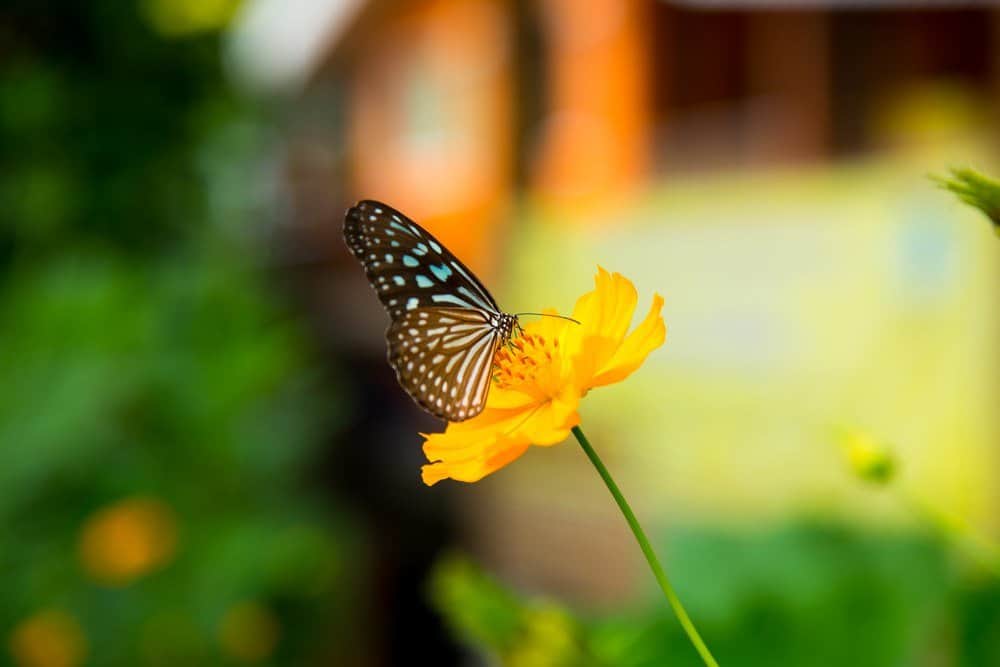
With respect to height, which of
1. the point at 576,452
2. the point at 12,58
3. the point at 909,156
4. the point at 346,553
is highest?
the point at 12,58

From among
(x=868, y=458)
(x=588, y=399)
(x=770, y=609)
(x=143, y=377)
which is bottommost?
(x=588, y=399)

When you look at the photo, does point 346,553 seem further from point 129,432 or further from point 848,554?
point 848,554

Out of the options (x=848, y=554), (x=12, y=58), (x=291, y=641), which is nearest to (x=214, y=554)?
(x=291, y=641)

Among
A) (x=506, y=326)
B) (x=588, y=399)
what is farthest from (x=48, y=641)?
(x=588, y=399)

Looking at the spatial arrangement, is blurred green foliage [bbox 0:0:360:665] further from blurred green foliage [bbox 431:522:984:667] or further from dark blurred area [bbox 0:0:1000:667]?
blurred green foliage [bbox 431:522:984:667]

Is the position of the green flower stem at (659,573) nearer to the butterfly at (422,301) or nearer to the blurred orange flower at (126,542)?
the butterfly at (422,301)

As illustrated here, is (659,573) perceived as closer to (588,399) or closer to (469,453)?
(469,453)

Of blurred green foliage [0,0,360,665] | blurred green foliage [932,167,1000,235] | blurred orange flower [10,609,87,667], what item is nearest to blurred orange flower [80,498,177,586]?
blurred green foliage [0,0,360,665]
